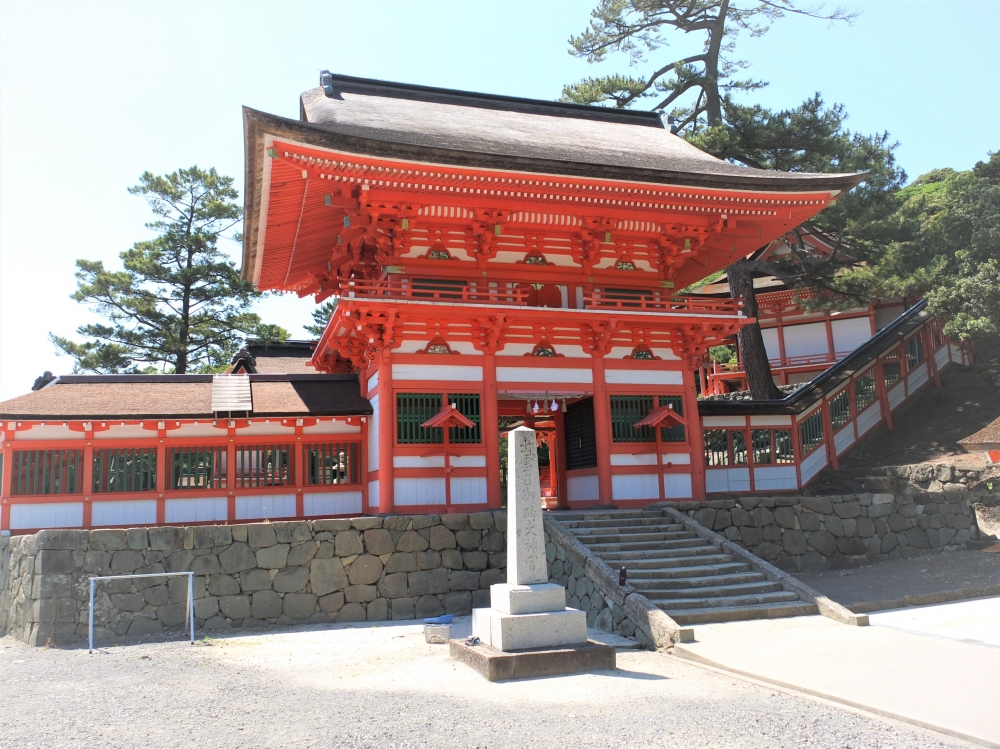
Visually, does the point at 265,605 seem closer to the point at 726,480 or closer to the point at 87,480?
the point at 87,480

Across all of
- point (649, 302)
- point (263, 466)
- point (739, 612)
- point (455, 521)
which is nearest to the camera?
point (739, 612)

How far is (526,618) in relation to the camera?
27.3 ft

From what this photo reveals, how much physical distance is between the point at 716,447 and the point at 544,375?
4979mm

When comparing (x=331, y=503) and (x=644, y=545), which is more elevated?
(x=331, y=503)

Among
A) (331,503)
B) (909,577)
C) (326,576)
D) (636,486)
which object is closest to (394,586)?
(326,576)

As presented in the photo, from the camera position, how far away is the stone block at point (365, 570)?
42.2 ft

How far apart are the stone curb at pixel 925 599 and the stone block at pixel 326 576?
26.8ft

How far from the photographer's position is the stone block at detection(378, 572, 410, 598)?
13.0m

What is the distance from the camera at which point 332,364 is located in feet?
62.4

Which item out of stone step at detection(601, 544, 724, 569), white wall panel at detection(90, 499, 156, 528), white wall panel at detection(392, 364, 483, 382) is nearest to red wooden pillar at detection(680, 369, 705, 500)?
stone step at detection(601, 544, 724, 569)

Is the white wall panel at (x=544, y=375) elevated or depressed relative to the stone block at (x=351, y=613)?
elevated

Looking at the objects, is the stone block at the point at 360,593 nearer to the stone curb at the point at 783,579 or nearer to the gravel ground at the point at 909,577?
the stone curb at the point at 783,579

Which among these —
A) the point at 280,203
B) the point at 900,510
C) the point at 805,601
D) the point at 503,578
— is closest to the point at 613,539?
the point at 503,578

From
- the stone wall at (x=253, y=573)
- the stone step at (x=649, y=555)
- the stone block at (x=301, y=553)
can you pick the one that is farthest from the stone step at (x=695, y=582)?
the stone block at (x=301, y=553)
